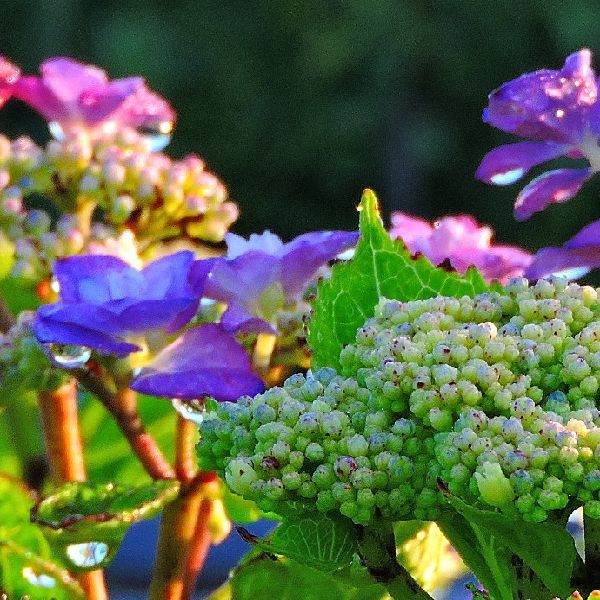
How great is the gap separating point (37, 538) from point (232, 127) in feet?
13.9

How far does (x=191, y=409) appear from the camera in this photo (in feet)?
1.63

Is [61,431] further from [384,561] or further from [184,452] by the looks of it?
[384,561]

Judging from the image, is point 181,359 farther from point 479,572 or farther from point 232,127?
point 232,127

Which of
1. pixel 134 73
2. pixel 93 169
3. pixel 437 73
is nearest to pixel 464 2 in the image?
pixel 437 73

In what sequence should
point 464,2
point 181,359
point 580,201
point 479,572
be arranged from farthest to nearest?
point 464,2 < point 580,201 < point 181,359 < point 479,572

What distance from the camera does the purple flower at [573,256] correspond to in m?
0.47

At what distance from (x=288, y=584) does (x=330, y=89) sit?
4389 mm

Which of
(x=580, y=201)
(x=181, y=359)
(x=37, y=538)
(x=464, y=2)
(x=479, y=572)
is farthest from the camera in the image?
(x=464, y=2)

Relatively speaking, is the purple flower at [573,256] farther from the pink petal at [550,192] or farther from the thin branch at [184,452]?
the thin branch at [184,452]

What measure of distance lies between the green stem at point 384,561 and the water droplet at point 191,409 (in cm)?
13

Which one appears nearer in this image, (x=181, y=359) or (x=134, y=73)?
(x=181, y=359)

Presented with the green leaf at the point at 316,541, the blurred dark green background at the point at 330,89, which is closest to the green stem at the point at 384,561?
the green leaf at the point at 316,541

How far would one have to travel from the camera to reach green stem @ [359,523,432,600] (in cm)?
37

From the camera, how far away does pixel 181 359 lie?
1.61 ft
